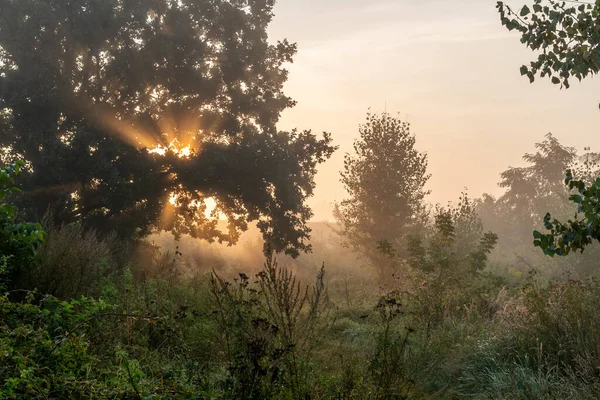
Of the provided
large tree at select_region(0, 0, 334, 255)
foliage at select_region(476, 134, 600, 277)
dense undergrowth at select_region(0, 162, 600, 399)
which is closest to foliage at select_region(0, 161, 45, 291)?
dense undergrowth at select_region(0, 162, 600, 399)

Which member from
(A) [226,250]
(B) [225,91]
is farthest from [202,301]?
(A) [226,250]

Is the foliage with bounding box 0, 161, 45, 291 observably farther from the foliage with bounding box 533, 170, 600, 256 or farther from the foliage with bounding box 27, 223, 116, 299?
the foliage with bounding box 533, 170, 600, 256

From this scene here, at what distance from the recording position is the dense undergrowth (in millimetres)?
3924

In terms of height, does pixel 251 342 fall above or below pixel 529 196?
below

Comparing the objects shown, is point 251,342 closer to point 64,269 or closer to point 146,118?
point 64,269

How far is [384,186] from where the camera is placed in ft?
65.5

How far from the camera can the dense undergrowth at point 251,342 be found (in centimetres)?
392

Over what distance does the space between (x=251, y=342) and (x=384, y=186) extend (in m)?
16.5

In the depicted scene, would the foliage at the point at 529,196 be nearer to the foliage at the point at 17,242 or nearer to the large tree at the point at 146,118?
the large tree at the point at 146,118

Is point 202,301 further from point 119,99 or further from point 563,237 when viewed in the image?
point 119,99

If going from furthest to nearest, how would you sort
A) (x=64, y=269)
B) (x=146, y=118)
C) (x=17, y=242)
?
(x=146, y=118) < (x=64, y=269) < (x=17, y=242)

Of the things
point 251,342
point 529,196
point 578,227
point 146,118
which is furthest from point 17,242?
point 529,196

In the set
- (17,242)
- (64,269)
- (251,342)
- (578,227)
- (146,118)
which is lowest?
(251,342)

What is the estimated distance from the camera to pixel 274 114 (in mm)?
17766
